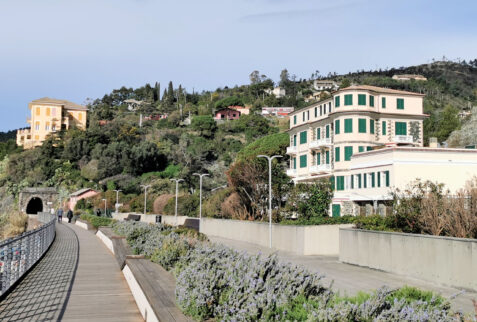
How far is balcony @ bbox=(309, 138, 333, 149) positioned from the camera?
52.8 m

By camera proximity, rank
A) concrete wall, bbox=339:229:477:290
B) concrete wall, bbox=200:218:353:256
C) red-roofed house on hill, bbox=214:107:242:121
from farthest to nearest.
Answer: red-roofed house on hill, bbox=214:107:242:121, concrete wall, bbox=200:218:353:256, concrete wall, bbox=339:229:477:290

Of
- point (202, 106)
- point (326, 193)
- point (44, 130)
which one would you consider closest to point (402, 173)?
point (326, 193)

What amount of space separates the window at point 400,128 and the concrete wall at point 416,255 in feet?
114

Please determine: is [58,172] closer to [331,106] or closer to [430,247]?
[331,106]

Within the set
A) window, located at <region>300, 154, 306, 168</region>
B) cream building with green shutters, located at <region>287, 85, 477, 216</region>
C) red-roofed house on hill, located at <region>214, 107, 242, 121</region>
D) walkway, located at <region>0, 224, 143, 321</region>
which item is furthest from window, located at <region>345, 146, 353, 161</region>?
red-roofed house on hill, located at <region>214, 107, 242, 121</region>

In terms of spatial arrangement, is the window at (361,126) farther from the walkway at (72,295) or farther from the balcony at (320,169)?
the walkway at (72,295)

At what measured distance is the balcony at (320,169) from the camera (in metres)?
52.1

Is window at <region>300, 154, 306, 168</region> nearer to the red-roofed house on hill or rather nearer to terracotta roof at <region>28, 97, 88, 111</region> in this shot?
terracotta roof at <region>28, 97, 88, 111</region>

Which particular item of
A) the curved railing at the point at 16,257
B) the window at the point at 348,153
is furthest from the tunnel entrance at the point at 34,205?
the curved railing at the point at 16,257

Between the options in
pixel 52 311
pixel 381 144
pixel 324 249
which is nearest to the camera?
pixel 52 311

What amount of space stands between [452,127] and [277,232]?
62.5m

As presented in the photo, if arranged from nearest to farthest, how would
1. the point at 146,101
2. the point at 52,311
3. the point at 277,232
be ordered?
the point at 52,311
the point at 277,232
the point at 146,101

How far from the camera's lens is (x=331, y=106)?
5353 centimetres

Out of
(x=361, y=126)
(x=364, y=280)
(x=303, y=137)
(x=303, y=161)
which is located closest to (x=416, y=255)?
(x=364, y=280)
